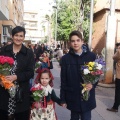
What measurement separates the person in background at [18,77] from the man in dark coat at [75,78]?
53 centimetres

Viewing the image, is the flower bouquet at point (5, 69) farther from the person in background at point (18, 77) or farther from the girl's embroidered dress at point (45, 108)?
the girl's embroidered dress at point (45, 108)

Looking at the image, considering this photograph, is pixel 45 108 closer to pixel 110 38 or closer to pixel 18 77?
pixel 18 77

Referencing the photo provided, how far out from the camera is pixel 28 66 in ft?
11.7

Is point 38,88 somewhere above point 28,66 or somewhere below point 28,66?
below

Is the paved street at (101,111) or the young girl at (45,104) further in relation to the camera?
the paved street at (101,111)

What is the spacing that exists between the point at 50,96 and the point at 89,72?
2.90 ft

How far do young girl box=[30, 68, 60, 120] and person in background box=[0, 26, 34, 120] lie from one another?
18.1 inches

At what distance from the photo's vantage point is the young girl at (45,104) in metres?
4.09

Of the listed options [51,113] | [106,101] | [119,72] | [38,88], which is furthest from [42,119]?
[106,101]

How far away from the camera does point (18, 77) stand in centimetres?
337

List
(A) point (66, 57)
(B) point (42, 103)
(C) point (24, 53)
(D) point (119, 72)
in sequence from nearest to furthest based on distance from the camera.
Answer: (C) point (24, 53), (A) point (66, 57), (B) point (42, 103), (D) point (119, 72)

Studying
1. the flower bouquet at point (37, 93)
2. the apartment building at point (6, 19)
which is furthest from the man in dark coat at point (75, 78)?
the apartment building at point (6, 19)

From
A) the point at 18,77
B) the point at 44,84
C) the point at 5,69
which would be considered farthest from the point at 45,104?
the point at 5,69

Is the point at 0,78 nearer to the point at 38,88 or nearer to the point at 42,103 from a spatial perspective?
the point at 38,88
